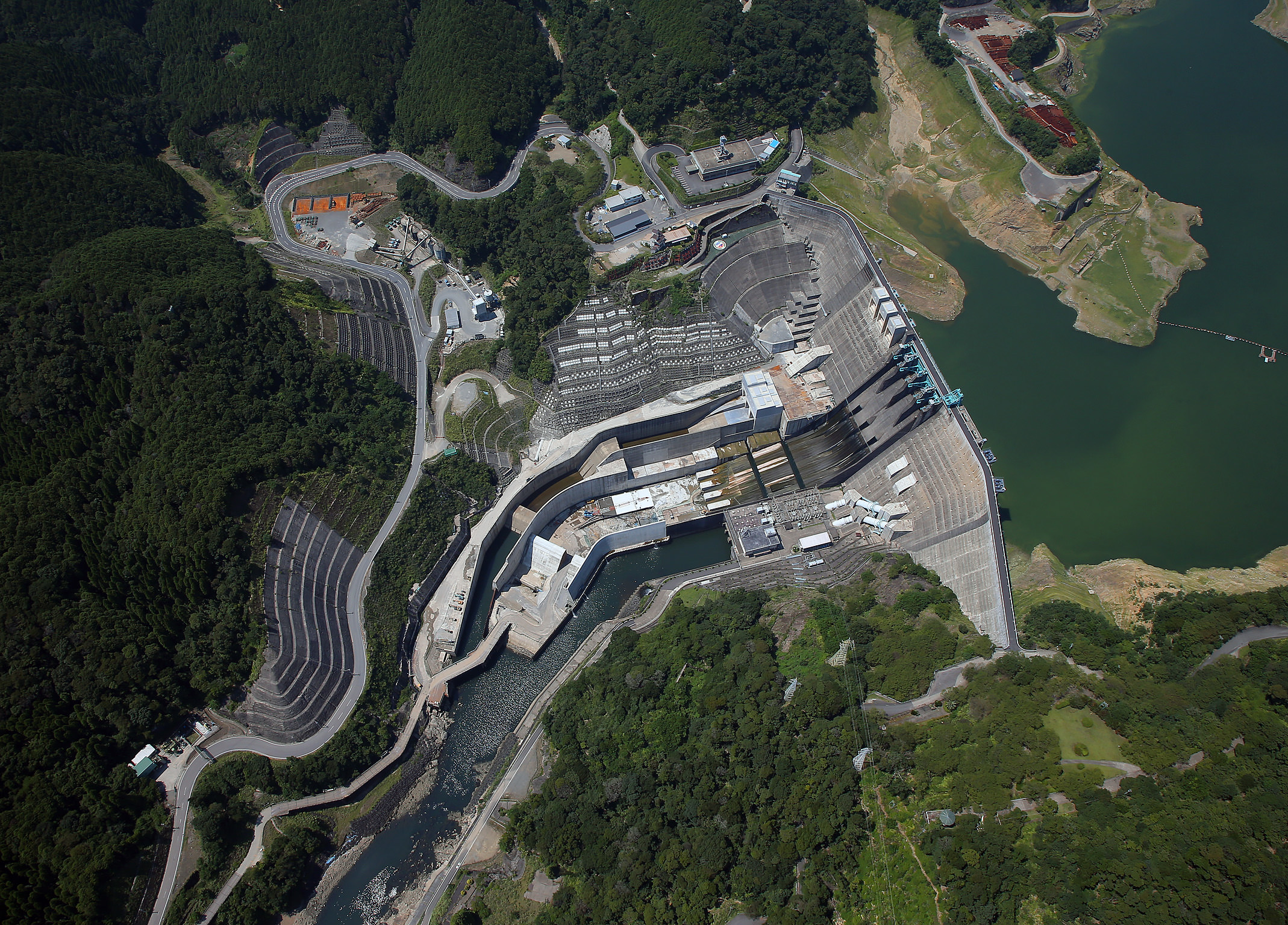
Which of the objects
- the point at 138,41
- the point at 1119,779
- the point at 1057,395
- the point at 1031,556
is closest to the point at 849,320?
the point at 1057,395

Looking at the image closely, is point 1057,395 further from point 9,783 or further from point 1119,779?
point 9,783

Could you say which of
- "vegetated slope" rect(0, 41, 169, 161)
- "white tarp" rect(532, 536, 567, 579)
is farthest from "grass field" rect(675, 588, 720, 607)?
"vegetated slope" rect(0, 41, 169, 161)

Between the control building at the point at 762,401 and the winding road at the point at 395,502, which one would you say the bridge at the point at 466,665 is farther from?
the control building at the point at 762,401

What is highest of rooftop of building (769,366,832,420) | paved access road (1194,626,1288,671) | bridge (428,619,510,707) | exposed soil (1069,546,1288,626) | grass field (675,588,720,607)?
rooftop of building (769,366,832,420)

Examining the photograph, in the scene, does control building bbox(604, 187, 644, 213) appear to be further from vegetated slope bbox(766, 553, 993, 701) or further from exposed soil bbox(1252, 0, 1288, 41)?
exposed soil bbox(1252, 0, 1288, 41)

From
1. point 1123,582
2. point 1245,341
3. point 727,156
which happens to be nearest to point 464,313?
point 727,156
